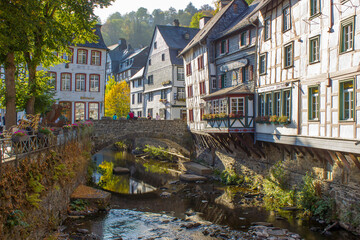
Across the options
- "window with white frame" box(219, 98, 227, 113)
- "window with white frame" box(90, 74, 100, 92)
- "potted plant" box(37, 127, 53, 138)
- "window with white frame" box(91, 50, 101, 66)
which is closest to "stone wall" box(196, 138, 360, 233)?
"window with white frame" box(219, 98, 227, 113)

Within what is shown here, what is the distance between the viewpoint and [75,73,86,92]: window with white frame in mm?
33188

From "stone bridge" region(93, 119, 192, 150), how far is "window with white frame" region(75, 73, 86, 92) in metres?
5.65

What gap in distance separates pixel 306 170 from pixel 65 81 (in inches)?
929

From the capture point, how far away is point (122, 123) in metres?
30.3

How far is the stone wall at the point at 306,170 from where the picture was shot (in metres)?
14.2

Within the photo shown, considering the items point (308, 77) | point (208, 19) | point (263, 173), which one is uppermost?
point (208, 19)

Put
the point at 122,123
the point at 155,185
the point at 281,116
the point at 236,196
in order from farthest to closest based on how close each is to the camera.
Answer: the point at 122,123, the point at 155,185, the point at 236,196, the point at 281,116

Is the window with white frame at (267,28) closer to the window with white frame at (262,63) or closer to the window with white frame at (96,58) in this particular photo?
the window with white frame at (262,63)

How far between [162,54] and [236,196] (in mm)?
24000

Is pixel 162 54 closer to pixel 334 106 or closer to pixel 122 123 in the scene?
pixel 122 123

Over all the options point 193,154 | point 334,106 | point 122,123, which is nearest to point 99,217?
point 334,106

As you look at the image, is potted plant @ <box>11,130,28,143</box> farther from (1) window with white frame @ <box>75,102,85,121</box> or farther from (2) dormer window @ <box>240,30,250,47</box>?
(1) window with white frame @ <box>75,102,85,121</box>

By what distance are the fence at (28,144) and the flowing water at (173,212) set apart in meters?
3.75

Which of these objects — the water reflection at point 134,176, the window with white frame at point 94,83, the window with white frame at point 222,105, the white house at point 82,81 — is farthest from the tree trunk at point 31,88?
the window with white frame at point 94,83
